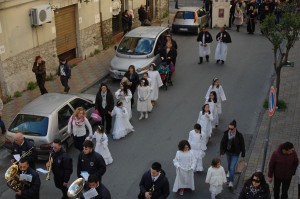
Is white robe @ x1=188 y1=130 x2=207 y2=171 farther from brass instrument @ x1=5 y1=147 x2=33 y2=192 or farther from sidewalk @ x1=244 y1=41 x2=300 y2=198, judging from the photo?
brass instrument @ x1=5 y1=147 x2=33 y2=192

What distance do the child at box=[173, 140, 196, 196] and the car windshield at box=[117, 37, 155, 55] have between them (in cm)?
864

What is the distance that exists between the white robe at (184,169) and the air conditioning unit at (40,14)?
924 centimetres

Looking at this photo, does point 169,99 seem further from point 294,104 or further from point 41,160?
point 41,160

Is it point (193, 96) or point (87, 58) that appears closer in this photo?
point (193, 96)

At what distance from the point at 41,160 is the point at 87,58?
31.9ft

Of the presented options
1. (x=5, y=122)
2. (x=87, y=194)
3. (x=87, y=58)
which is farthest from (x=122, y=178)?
(x=87, y=58)

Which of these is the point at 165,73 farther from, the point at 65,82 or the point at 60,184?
the point at 60,184

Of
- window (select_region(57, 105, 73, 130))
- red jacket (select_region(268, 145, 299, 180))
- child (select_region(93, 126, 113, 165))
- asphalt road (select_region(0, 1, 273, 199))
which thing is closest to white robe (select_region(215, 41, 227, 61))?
asphalt road (select_region(0, 1, 273, 199))

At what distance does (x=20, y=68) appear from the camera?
1664cm

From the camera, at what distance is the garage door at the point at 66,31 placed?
19.2m

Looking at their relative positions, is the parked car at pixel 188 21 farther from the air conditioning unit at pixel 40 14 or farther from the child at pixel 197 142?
the child at pixel 197 142

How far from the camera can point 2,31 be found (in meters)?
15.5

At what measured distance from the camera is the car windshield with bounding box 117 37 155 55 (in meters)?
18.4

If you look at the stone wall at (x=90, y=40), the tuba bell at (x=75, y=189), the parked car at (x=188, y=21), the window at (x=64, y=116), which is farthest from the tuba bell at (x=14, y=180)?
the parked car at (x=188, y=21)
